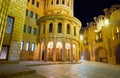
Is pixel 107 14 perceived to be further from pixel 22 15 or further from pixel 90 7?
pixel 22 15

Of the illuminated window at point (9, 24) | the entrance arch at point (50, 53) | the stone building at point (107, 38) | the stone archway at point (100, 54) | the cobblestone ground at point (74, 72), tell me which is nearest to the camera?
the cobblestone ground at point (74, 72)

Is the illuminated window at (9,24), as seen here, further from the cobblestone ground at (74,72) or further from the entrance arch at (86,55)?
the entrance arch at (86,55)

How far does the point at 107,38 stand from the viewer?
21.3 metres

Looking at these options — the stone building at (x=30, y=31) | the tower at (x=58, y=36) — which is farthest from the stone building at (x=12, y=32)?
the stone building at (x=30, y=31)

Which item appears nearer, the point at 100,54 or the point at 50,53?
the point at 50,53

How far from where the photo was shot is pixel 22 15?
1166cm

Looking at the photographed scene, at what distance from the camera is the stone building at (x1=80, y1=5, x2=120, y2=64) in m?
19.2

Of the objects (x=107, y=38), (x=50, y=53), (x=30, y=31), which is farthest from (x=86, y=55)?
(x=30, y=31)

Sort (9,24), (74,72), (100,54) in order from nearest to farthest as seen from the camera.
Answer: (74,72) < (9,24) < (100,54)

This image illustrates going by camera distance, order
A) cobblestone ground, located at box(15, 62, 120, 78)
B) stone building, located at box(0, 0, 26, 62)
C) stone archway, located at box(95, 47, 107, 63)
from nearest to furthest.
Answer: cobblestone ground, located at box(15, 62, 120, 78) → stone building, located at box(0, 0, 26, 62) → stone archway, located at box(95, 47, 107, 63)

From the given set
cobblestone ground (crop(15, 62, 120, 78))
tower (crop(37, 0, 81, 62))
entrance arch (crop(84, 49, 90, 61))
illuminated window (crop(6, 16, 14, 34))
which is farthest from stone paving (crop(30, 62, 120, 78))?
entrance arch (crop(84, 49, 90, 61))

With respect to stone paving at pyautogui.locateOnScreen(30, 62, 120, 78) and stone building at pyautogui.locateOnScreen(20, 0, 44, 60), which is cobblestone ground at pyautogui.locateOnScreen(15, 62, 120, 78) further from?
stone building at pyautogui.locateOnScreen(20, 0, 44, 60)

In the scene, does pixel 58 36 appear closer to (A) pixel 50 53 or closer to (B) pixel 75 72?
(A) pixel 50 53

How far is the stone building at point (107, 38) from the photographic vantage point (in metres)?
19.2
